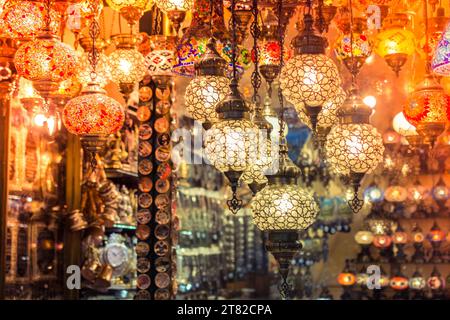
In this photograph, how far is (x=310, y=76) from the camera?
14.4 feet

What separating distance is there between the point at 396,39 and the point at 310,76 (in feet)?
4.72

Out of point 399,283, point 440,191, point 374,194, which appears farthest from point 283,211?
point 399,283

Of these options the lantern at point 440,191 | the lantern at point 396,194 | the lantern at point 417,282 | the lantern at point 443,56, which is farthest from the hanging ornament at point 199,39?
the lantern at point 417,282

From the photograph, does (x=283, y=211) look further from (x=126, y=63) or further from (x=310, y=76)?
(x=126, y=63)

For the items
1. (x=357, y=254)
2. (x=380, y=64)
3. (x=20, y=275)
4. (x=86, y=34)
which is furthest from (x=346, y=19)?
(x=357, y=254)

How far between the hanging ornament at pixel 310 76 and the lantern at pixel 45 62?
1.10 m

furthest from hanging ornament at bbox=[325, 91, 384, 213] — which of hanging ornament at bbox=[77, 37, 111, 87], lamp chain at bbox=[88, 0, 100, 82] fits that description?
hanging ornament at bbox=[77, 37, 111, 87]

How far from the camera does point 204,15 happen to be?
536 cm

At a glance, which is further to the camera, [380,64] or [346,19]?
[380,64]

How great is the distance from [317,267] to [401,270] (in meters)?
1.24

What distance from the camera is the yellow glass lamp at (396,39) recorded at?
18.6ft

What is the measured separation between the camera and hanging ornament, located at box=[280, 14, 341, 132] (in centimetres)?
440

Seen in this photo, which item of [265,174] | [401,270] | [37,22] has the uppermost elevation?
[37,22]
